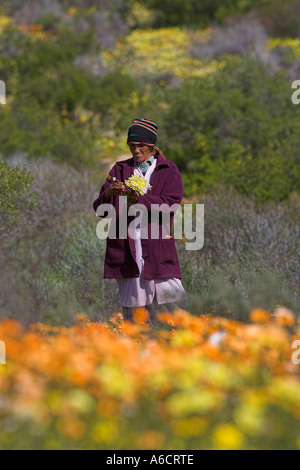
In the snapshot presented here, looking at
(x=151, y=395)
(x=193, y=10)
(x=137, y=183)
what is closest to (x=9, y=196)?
(x=137, y=183)

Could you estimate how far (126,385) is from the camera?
2896mm

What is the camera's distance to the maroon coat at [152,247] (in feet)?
15.7

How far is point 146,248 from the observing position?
189 inches

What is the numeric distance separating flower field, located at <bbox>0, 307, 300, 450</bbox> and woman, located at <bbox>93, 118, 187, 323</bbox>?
51.6 inches

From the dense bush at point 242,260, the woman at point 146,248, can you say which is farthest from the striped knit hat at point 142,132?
the dense bush at point 242,260

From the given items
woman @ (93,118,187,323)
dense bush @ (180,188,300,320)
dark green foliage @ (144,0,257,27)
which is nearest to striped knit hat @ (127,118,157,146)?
woman @ (93,118,187,323)

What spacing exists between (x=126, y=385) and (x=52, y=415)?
0.31m

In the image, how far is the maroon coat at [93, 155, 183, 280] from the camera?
→ 4797 millimetres

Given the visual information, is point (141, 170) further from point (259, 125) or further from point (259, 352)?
point (259, 125)

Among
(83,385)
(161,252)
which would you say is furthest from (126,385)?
(161,252)

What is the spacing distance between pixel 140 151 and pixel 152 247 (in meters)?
0.63
